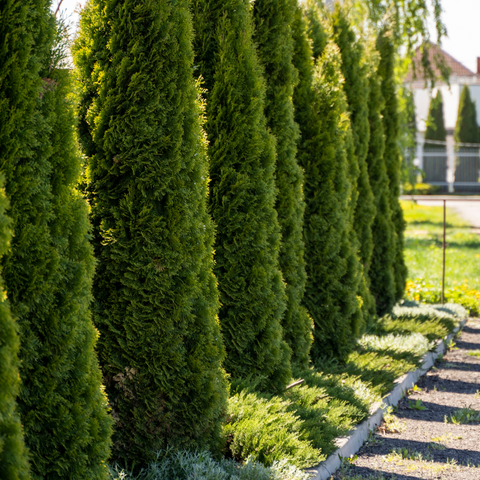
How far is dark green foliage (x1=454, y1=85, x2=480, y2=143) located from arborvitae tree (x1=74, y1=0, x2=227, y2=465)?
41.3 meters

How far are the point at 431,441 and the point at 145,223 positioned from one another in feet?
9.61

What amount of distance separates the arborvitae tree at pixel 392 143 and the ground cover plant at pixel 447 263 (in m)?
1.24

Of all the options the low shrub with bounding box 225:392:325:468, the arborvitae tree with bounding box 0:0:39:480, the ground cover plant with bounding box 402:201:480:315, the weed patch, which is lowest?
the ground cover plant with bounding box 402:201:480:315

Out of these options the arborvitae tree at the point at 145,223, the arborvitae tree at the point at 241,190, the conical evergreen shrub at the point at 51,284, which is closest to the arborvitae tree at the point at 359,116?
the arborvitae tree at the point at 241,190

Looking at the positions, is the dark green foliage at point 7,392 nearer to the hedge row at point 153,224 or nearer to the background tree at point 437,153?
the hedge row at point 153,224

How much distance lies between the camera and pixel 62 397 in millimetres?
2785

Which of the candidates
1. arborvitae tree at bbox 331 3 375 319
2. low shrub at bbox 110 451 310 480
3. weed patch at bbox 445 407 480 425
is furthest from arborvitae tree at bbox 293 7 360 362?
low shrub at bbox 110 451 310 480

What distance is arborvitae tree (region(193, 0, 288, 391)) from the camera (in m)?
4.77

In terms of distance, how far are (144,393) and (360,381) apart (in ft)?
8.32

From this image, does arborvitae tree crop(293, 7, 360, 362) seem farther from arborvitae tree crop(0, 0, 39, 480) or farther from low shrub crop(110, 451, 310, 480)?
arborvitae tree crop(0, 0, 39, 480)

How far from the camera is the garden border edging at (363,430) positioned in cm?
392

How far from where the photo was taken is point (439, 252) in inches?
615

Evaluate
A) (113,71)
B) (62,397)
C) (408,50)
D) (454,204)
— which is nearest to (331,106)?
(113,71)

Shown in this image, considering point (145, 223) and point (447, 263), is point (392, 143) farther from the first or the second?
point (145, 223)
